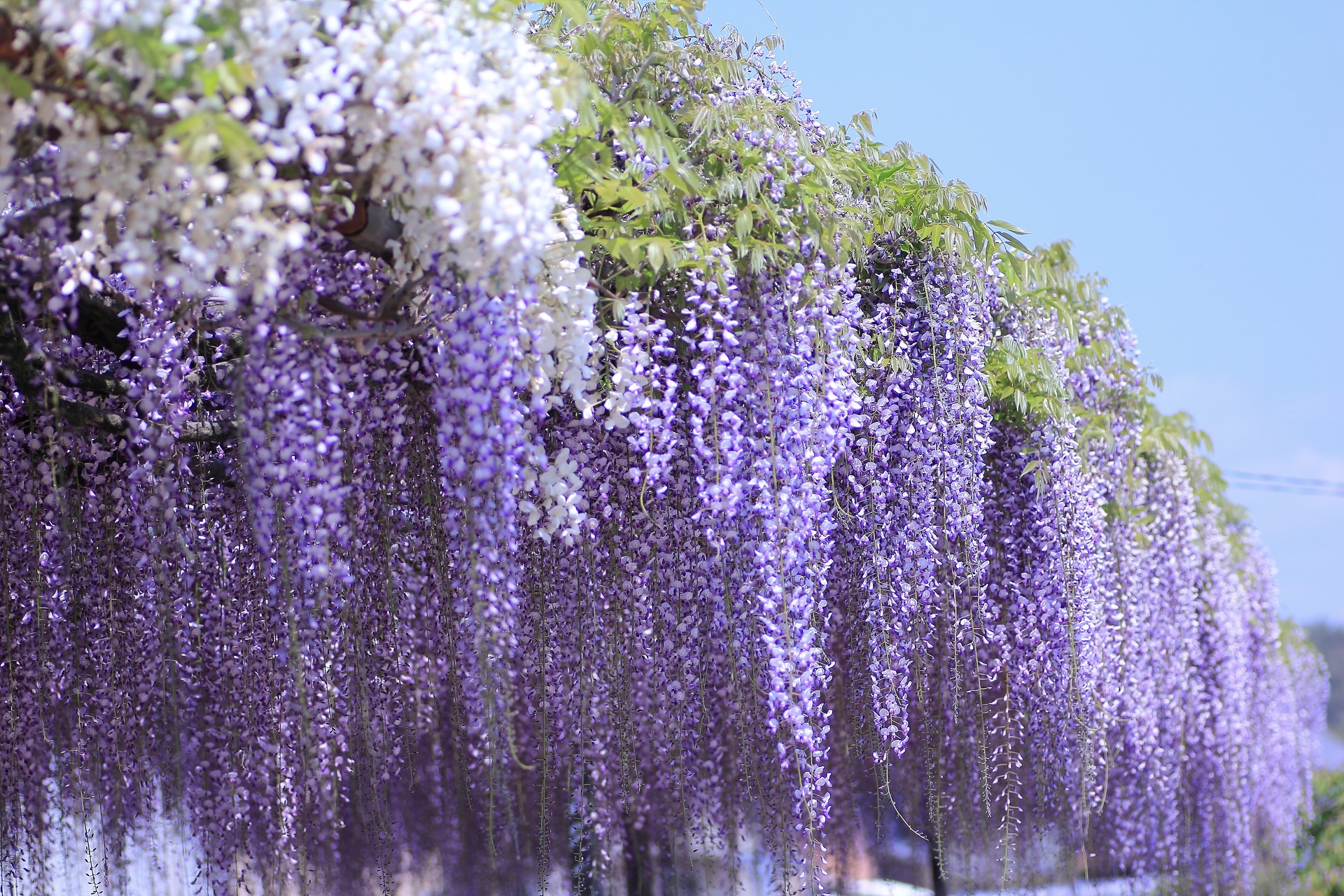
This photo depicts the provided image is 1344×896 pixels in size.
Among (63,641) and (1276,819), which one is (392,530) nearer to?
(63,641)

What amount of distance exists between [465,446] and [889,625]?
1881 millimetres

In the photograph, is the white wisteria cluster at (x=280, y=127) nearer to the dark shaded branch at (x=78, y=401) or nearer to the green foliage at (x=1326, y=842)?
the dark shaded branch at (x=78, y=401)

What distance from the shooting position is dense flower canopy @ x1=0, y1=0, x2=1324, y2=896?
6.30 ft

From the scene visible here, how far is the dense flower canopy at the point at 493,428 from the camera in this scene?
6.30 ft

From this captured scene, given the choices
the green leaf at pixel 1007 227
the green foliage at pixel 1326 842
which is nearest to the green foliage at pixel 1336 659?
the green foliage at pixel 1326 842

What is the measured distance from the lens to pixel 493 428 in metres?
2.43

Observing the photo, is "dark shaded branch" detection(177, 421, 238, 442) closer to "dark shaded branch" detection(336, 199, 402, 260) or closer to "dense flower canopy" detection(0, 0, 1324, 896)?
"dense flower canopy" detection(0, 0, 1324, 896)

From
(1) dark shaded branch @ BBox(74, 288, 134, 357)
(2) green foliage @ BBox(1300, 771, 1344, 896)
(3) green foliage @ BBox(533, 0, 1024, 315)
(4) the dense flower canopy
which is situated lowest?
(2) green foliage @ BBox(1300, 771, 1344, 896)

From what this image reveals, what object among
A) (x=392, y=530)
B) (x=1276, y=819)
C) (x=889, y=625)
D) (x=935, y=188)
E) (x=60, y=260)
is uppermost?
(x=935, y=188)

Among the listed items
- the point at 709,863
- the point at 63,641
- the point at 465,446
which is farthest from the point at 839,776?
the point at 465,446

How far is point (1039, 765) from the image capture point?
506 centimetres

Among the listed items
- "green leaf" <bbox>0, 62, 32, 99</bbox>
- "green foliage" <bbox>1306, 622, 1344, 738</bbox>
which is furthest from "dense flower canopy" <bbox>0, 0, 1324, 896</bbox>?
"green foliage" <bbox>1306, 622, 1344, 738</bbox>

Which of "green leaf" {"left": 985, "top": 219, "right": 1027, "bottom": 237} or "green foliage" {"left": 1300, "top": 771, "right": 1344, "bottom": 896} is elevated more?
"green leaf" {"left": 985, "top": 219, "right": 1027, "bottom": 237}

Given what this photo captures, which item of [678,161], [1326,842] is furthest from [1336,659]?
[678,161]
